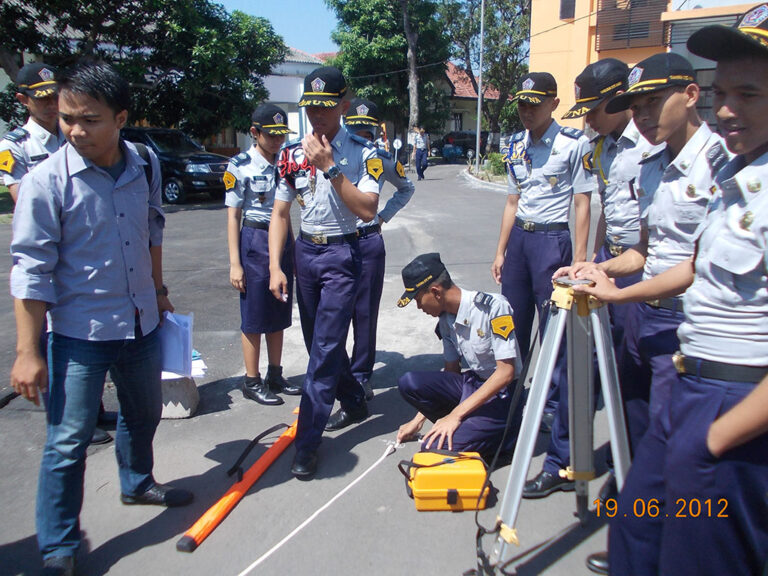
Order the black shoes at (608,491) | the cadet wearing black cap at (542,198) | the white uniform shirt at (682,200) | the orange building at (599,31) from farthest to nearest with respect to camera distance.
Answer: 1. the orange building at (599,31)
2. the cadet wearing black cap at (542,198)
3. the black shoes at (608,491)
4. the white uniform shirt at (682,200)

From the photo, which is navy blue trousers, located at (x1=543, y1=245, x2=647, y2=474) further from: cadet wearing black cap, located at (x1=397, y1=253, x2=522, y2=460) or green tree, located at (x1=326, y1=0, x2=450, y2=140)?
green tree, located at (x1=326, y1=0, x2=450, y2=140)

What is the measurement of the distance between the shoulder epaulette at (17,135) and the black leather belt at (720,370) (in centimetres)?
392

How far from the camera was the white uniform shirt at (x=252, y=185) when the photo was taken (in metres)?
4.35

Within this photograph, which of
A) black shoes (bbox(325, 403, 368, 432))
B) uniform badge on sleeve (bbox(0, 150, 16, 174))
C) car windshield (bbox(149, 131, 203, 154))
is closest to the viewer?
uniform badge on sleeve (bbox(0, 150, 16, 174))

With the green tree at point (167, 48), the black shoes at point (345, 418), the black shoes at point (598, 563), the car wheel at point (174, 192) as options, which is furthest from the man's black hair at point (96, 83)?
the green tree at point (167, 48)

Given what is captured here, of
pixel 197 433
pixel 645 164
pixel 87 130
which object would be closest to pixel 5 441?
pixel 197 433

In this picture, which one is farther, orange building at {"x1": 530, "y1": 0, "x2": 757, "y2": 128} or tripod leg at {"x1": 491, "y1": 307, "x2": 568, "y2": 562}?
orange building at {"x1": 530, "y1": 0, "x2": 757, "y2": 128}

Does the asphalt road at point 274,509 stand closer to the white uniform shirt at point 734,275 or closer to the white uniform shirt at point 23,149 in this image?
the white uniform shirt at point 734,275

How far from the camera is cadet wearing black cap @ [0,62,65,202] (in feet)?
12.4

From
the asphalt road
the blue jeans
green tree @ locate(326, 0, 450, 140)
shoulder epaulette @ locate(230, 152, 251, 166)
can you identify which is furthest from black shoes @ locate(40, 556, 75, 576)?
green tree @ locate(326, 0, 450, 140)

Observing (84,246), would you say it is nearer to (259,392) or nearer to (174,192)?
(259,392)

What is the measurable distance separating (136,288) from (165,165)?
14394mm

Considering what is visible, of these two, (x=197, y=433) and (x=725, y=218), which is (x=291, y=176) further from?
(x=725, y=218)

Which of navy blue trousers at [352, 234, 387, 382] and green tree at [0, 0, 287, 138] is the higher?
green tree at [0, 0, 287, 138]
